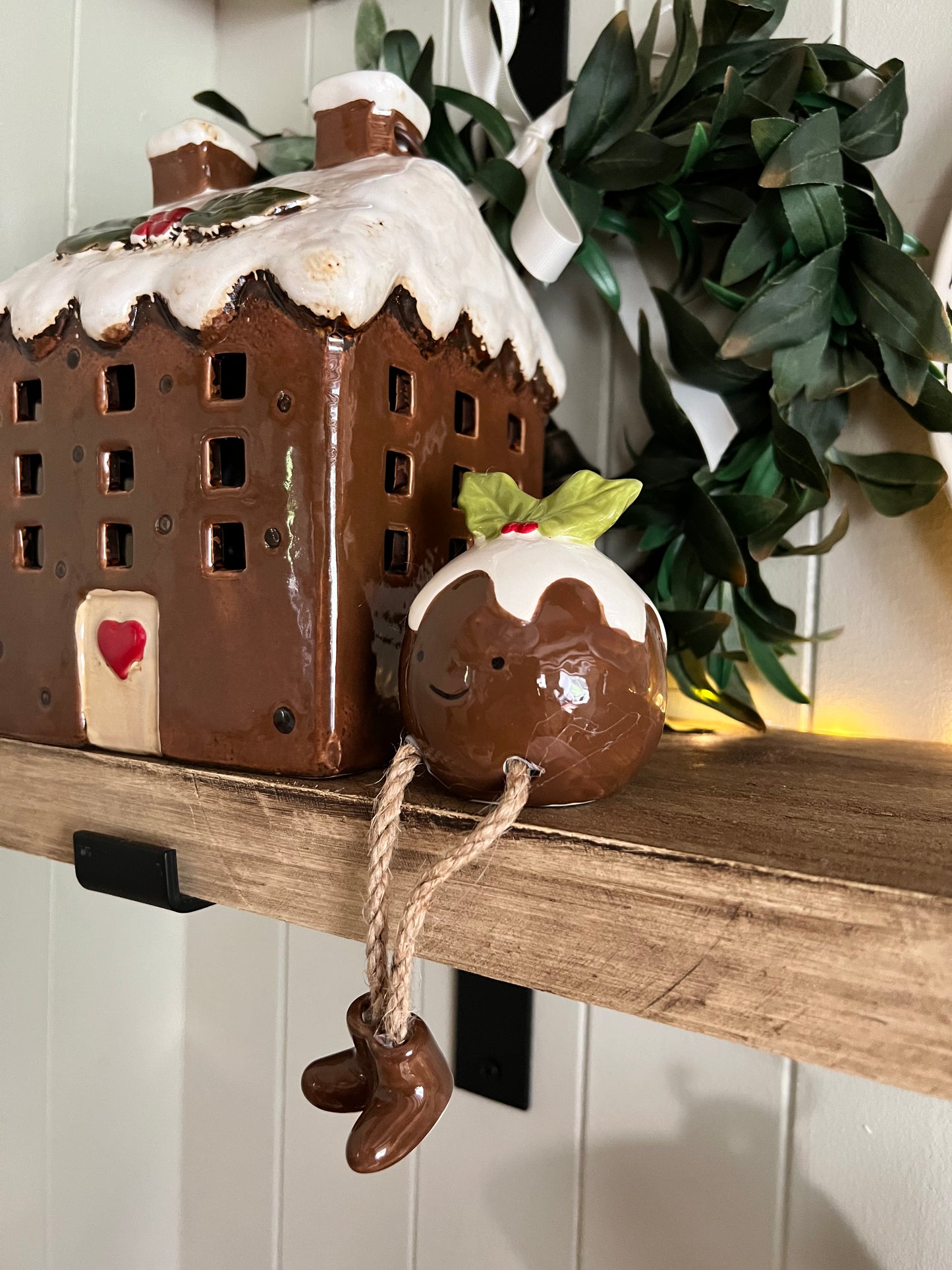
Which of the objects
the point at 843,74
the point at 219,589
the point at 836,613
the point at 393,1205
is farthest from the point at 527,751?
the point at 393,1205

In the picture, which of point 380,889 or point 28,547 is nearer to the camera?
point 380,889

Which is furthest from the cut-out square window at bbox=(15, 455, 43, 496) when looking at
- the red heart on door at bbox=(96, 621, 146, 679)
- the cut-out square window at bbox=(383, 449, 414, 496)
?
the cut-out square window at bbox=(383, 449, 414, 496)

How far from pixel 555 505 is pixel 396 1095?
0.23 metres

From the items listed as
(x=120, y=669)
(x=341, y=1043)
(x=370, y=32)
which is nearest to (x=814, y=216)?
(x=370, y=32)

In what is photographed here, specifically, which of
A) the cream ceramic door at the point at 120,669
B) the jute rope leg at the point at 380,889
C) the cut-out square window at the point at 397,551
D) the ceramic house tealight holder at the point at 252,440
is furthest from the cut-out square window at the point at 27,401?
the jute rope leg at the point at 380,889

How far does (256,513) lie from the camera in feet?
1.36

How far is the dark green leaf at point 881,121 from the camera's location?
1.68 feet

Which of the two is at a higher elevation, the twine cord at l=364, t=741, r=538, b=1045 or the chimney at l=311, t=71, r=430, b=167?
the chimney at l=311, t=71, r=430, b=167

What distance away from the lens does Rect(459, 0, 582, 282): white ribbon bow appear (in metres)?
0.56

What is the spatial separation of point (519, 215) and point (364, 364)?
24 cm

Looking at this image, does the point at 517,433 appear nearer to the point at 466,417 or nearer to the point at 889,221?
the point at 466,417

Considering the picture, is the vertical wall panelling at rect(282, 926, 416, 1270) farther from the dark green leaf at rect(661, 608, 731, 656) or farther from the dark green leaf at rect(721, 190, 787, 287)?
the dark green leaf at rect(721, 190, 787, 287)

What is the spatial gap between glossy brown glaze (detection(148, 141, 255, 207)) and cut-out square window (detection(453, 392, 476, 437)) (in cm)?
20

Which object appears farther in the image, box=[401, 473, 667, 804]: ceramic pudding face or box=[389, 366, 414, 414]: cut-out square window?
box=[389, 366, 414, 414]: cut-out square window
